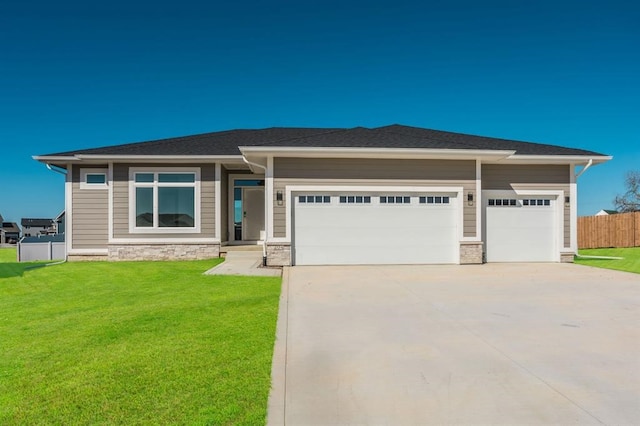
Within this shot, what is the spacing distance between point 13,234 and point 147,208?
195 ft

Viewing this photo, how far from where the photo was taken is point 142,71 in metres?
15.4

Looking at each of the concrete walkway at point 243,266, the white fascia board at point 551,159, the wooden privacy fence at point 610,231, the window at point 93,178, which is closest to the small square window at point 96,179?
the window at point 93,178

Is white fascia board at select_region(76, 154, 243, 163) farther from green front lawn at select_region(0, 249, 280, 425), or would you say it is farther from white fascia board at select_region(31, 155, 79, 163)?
green front lawn at select_region(0, 249, 280, 425)

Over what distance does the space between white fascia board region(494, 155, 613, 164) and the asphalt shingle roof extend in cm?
22

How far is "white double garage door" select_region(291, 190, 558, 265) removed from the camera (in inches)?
397

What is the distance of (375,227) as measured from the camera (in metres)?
10.3

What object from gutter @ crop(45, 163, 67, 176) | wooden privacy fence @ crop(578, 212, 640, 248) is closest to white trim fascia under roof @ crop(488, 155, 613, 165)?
wooden privacy fence @ crop(578, 212, 640, 248)

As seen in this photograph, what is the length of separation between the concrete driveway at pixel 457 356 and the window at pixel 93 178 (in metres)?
8.87

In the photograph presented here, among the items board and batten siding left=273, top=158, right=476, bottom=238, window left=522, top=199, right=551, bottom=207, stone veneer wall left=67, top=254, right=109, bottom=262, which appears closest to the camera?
board and batten siding left=273, top=158, right=476, bottom=238

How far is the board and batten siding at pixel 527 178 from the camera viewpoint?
11.0 meters

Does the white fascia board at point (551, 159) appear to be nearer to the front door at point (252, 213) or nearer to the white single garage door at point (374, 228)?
the white single garage door at point (374, 228)

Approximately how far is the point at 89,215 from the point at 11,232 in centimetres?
5821

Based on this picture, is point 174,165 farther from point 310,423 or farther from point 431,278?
point 310,423

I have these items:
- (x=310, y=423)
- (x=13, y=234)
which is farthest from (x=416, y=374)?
(x=13, y=234)
